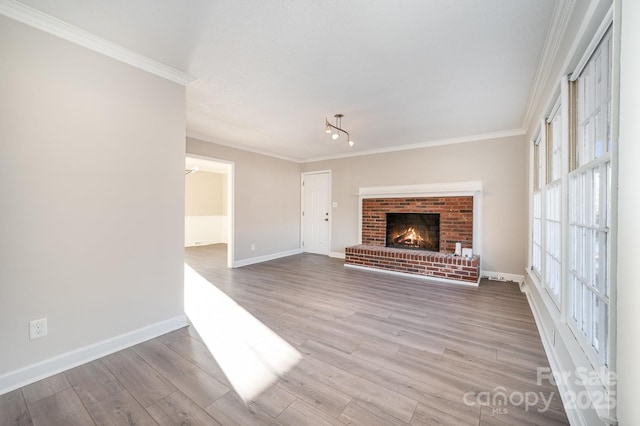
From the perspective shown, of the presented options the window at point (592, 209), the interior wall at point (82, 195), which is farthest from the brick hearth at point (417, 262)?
the interior wall at point (82, 195)

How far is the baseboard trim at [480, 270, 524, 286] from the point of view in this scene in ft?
13.7

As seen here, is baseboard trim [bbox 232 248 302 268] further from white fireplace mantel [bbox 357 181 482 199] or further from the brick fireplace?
white fireplace mantel [bbox 357 181 482 199]

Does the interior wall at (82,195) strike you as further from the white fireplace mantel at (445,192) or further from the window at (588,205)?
the white fireplace mantel at (445,192)

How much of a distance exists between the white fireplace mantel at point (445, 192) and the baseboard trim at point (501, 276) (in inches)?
13.2

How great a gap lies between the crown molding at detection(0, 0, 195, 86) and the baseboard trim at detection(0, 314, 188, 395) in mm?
2284

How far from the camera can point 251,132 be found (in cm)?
437

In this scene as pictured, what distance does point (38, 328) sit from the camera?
73.0 inches

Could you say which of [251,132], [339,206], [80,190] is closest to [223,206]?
[339,206]

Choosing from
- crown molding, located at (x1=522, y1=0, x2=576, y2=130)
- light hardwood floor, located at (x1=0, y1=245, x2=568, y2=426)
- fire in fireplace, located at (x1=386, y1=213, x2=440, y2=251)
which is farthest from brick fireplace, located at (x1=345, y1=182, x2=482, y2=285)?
crown molding, located at (x1=522, y1=0, x2=576, y2=130)

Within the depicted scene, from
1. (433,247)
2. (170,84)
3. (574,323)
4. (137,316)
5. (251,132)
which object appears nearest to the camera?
(574,323)

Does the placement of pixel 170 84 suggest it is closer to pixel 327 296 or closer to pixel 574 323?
pixel 327 296

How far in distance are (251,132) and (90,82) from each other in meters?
2.41

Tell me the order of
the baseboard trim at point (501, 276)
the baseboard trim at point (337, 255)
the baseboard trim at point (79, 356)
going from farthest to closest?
the baseboard trim at point (337, 255), the baseboard trim at point (501, 276), the baseboard trim at point (79, 356)

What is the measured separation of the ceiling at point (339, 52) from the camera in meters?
1.73
